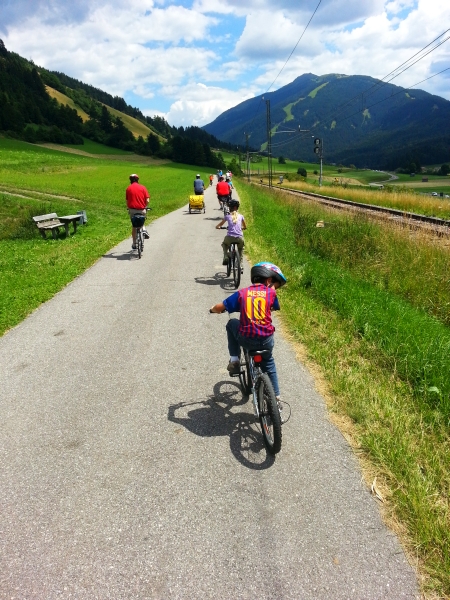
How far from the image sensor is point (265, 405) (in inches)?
143

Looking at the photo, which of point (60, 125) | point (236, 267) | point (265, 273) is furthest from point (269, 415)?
point (60, 125)

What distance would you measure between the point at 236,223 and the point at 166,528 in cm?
676

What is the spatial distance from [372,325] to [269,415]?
3208mm

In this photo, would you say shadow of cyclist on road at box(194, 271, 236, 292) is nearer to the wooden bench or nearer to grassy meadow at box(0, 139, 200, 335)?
grassy meadow at box(0, 139, 200, 335)

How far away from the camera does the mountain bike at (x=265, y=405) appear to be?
3.41 m

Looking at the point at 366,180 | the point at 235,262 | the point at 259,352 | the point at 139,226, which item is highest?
the point at 139,226

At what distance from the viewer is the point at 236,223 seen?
340 inches

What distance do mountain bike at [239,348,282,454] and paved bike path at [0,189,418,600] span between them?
17 cm

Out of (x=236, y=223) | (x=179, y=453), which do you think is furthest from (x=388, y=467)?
(x=236, y=223)

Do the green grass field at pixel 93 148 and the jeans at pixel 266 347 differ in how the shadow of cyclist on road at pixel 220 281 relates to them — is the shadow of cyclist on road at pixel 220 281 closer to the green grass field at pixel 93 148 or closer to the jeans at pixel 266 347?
the jeans at pixel 266 347

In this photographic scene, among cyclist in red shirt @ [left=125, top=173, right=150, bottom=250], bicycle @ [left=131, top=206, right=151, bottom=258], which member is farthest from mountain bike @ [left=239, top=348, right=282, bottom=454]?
cyclist in red shirt @ [left=125, top=173, right=150, bottom=250]

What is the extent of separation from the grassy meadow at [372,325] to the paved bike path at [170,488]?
0.74ft

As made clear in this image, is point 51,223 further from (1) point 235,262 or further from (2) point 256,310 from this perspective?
(2) point 256,310

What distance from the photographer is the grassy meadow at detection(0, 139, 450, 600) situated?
3.00 m
